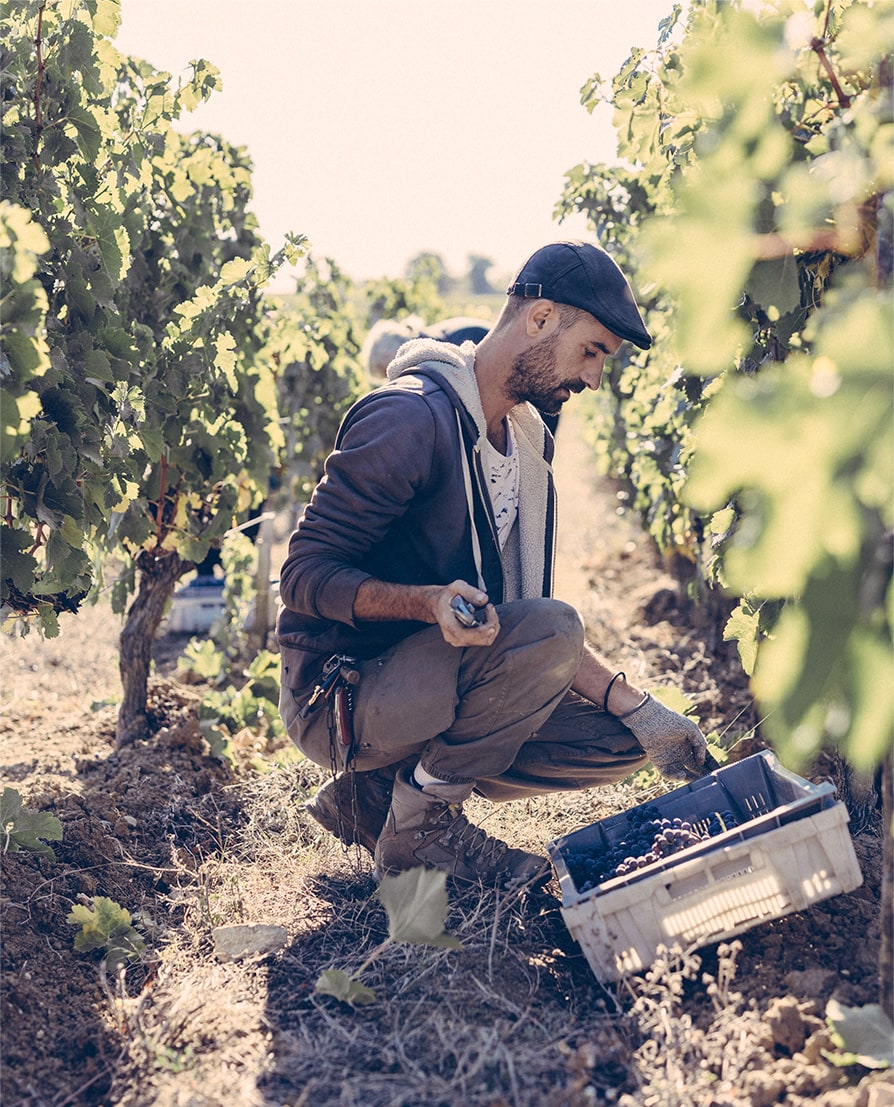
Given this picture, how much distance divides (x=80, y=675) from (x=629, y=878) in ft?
12.4

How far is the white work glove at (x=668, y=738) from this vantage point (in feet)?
8.85

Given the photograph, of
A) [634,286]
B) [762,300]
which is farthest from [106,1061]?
[634,286]

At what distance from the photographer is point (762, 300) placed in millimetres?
2031

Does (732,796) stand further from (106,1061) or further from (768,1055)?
(106,1061)

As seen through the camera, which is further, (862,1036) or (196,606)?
(196,606)

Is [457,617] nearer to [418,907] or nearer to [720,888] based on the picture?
[418,907]

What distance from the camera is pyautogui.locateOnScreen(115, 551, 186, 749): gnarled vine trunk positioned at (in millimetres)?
4004

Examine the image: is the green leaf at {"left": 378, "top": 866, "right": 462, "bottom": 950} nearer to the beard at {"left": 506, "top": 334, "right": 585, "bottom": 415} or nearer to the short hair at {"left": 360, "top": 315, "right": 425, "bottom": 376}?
the beard at {"left": 506, "top": 334, "right": 585, "bottom": 415}

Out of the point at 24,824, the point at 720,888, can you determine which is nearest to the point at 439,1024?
the point at 720,888

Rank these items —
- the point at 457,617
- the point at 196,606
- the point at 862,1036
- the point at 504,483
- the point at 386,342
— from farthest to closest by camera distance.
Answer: the point at 196,606 < the point at 386,342 < the point at 504,483 < the point at 457,617 < the point at 862,1036

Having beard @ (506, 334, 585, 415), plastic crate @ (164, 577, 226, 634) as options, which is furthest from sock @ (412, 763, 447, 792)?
plastic crate @ (164, 577, 226, 634)

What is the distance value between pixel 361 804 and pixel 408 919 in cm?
86

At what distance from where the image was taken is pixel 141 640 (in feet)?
13.2

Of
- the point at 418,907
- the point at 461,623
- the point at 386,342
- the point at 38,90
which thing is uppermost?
the point at 38,90
